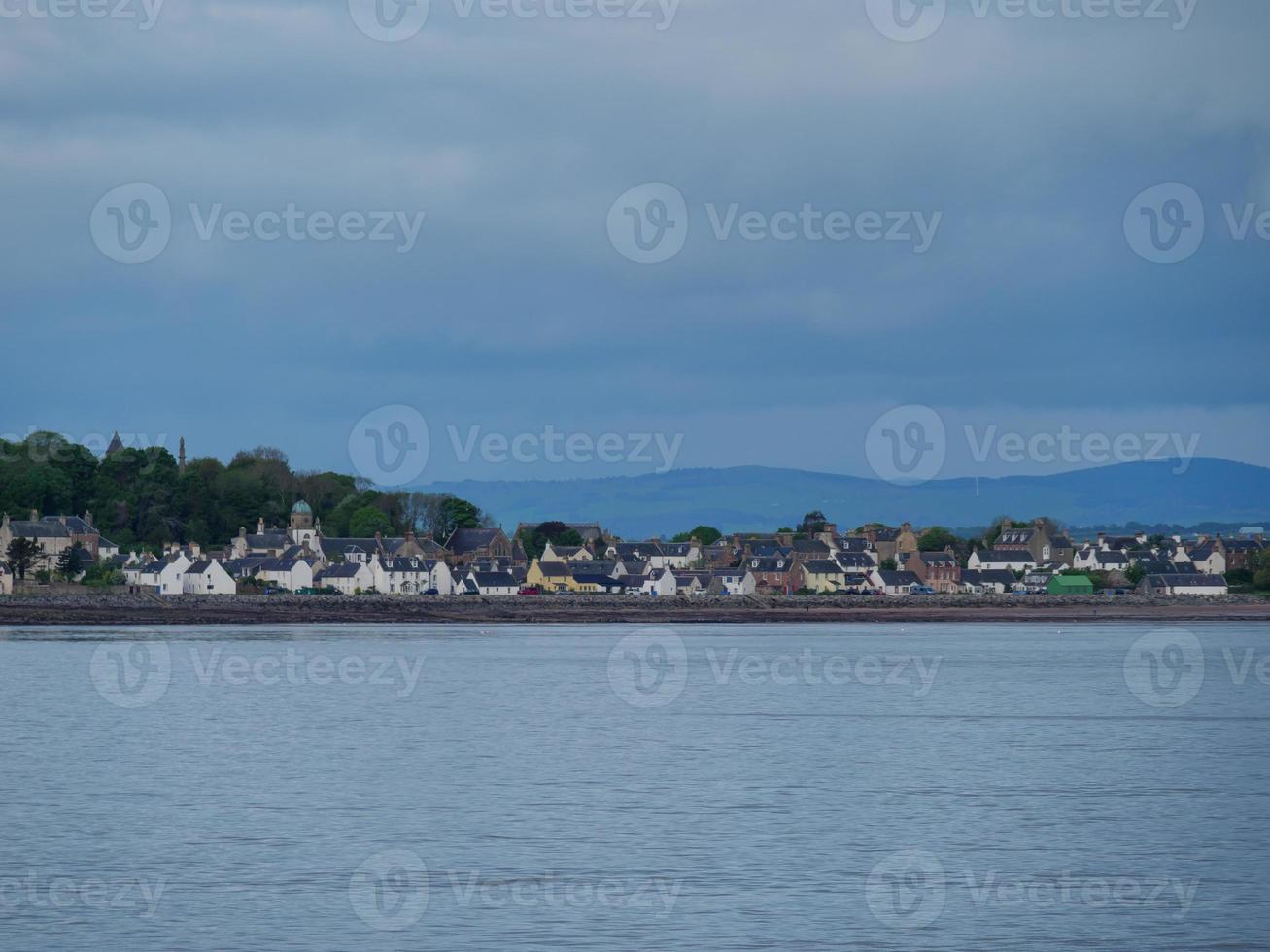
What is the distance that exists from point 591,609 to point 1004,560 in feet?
157

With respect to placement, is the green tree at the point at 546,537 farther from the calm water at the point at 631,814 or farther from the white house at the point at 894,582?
the calm water at the point at 631,814

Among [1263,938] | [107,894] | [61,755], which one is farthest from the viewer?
[61,755]

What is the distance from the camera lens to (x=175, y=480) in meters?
152

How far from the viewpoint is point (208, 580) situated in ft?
406

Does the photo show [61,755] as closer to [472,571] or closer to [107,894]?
[107,894]

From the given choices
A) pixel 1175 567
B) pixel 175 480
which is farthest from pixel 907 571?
pixel 175 480

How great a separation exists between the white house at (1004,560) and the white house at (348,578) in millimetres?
54540

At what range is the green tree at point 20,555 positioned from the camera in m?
117

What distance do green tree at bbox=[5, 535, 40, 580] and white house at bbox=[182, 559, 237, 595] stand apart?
10.8 meters

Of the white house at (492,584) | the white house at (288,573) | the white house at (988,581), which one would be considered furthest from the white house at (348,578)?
the white house at (988,581)

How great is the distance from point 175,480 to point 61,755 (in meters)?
122

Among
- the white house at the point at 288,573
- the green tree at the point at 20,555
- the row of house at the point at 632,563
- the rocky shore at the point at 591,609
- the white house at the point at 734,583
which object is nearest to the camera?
the rocky shore at the point at 591,609

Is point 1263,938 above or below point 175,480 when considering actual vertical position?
below

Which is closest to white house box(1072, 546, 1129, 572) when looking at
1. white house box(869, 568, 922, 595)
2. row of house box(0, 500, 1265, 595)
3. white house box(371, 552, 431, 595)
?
row of house box(0, 500, 1265, 595)
